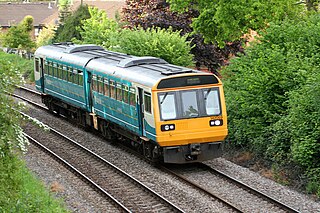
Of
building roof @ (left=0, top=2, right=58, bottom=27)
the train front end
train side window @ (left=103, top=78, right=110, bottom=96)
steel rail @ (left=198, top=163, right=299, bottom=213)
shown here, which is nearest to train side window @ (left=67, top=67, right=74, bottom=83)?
train side window @ (left=103, top=78, right=110, bottom=96)

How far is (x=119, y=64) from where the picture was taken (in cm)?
2147

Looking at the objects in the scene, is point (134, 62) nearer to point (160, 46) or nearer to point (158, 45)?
point (160, 46)

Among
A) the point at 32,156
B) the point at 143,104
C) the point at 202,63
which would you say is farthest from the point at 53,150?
the point at 202,63

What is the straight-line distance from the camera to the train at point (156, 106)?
59.1 feet

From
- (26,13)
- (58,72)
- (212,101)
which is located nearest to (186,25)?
(58,72)

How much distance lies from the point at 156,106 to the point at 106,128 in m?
5.42

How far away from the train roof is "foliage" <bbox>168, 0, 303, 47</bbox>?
14.9 feet

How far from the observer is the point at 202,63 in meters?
36.8

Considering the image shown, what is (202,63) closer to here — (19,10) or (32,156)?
(32,156)

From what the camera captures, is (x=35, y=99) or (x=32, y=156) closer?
(x=32, y=156)

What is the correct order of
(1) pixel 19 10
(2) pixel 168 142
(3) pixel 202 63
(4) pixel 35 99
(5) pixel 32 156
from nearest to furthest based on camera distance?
1. (2) pixel 168 142
2. (5) pixel 32 156
3. (4) pixel 35 99
4. (3) pixel 202 63
5. (1) pixel 19 10

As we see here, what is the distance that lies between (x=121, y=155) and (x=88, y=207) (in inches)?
228

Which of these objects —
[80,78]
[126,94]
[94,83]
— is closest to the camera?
[126,94]

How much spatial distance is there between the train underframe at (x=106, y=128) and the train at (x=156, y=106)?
29 millimetres
